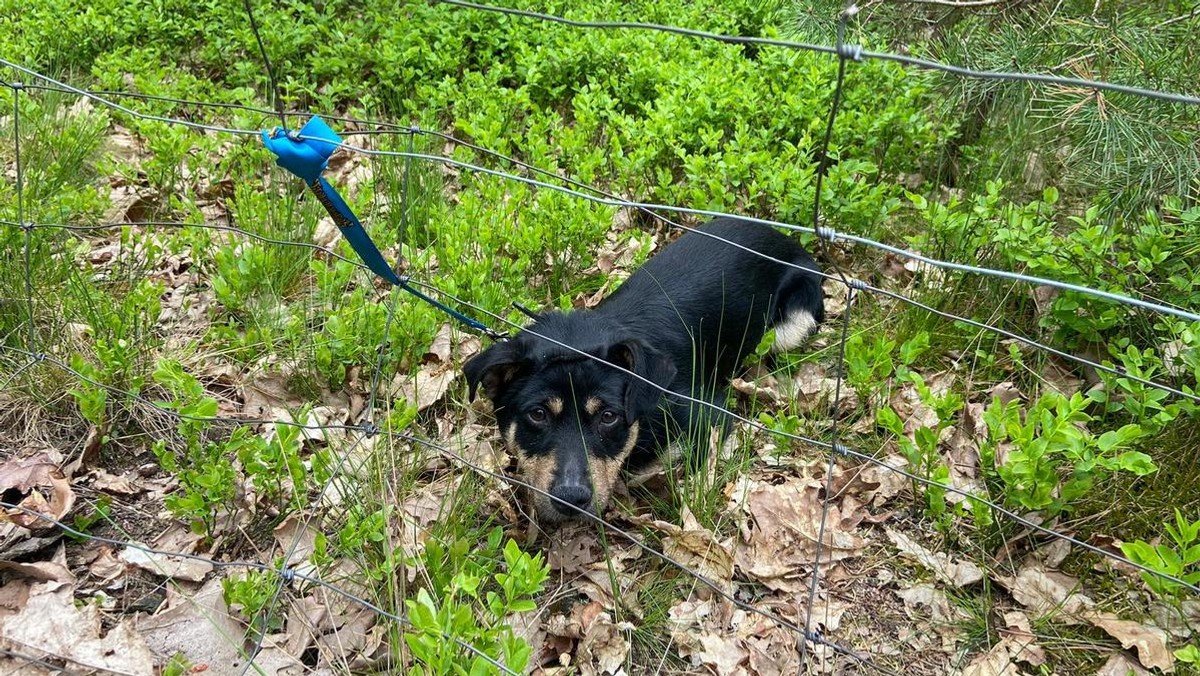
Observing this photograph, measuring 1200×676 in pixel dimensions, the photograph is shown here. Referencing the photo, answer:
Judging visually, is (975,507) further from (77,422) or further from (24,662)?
(77,422)

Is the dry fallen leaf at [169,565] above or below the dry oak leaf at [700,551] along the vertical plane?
above

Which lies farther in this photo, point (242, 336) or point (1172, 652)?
point (242, 336)

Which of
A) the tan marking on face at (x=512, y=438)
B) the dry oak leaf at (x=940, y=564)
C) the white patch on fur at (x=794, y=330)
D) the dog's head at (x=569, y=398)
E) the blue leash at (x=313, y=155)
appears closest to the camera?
the blue leash at (x=313, y=155)

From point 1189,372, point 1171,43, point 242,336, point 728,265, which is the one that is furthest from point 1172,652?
point 242,336

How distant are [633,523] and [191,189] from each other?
371 cm

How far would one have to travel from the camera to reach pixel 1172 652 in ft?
9.95

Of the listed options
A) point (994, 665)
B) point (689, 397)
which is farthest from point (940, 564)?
point (689, 397)

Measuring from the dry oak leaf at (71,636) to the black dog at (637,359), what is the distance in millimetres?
1566

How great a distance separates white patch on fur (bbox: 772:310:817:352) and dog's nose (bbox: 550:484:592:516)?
71.0 inches

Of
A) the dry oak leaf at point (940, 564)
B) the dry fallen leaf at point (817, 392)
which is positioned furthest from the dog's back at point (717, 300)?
the dry oak leaf at point (940, 564)

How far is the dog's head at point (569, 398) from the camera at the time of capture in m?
3.85

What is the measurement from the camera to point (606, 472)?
154 inches

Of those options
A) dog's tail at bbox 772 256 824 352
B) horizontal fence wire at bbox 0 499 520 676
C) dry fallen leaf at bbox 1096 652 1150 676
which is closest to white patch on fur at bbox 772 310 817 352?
dog's tail at bbox 772 256 824 352

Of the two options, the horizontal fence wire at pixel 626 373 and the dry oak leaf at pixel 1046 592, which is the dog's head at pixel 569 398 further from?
the dry oak leaf at pixel 1046 592
